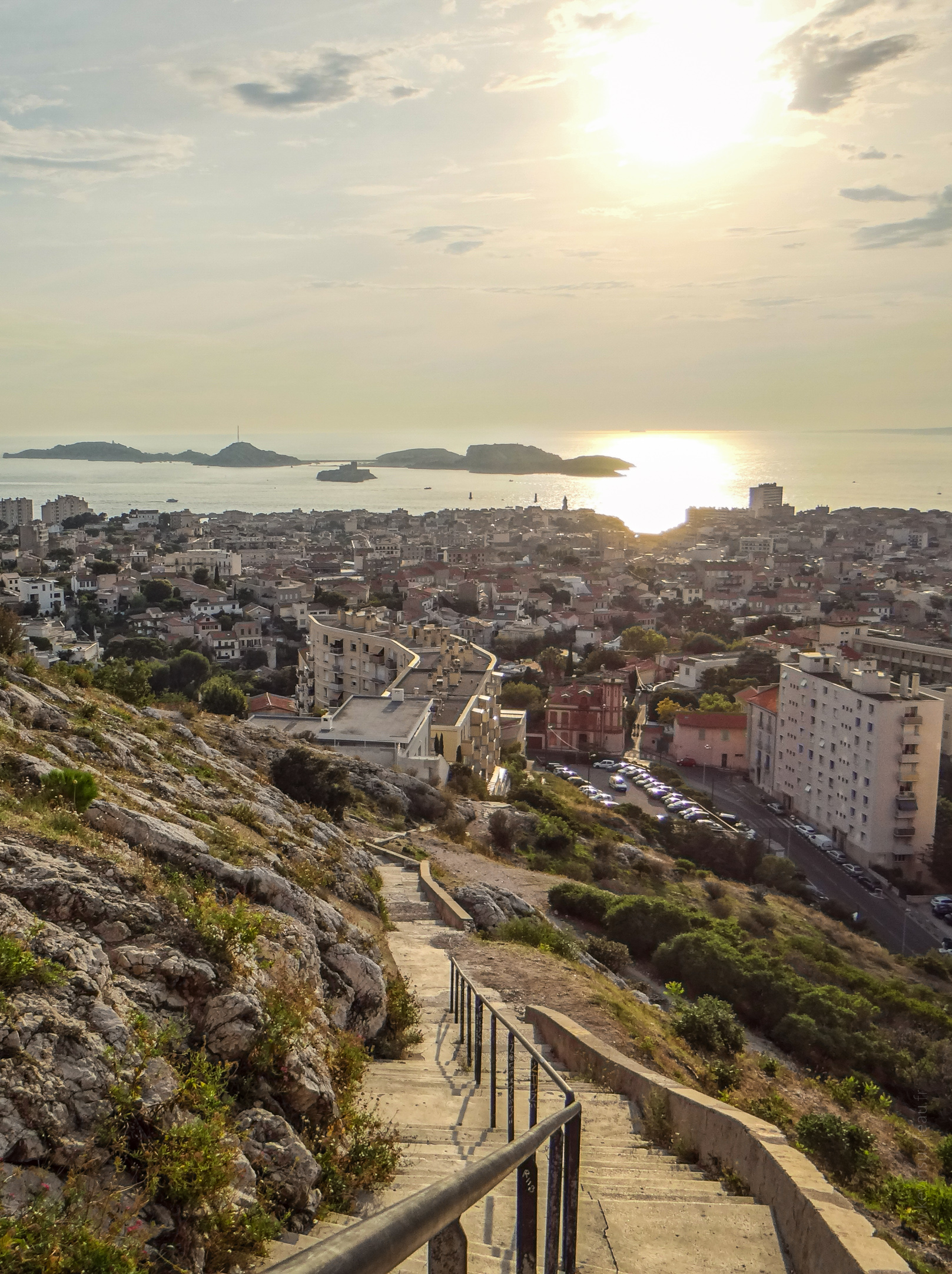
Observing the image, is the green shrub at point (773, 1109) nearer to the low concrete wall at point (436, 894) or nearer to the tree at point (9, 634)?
the low concrete wall at point (436, 894)

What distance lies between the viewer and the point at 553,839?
16688 millimetres

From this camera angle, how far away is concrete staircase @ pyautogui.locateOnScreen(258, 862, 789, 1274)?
2889 mm

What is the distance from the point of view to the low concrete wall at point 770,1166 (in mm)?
2904

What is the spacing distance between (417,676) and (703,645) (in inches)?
1138

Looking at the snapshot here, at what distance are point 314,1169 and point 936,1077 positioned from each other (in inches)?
360

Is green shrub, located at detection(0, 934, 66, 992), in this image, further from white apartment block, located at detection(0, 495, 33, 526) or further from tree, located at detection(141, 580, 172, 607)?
white apartment block, located at detection(0, 495, 33, 526)

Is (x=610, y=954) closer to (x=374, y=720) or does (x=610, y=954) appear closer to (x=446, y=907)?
(x=446, y=907)

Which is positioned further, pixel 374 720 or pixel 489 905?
pixel 374 720

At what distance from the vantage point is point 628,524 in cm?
14425

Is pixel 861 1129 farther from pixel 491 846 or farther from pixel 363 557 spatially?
pixel 363 557

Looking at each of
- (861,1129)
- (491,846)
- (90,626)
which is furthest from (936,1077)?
(90,626)

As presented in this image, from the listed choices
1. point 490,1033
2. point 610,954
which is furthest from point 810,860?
point 490,1033

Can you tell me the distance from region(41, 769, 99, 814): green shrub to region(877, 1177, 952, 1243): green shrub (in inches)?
167

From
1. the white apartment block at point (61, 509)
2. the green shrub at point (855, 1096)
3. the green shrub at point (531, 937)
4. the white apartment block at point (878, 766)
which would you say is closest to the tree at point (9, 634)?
the green shrub at point (531, 937)
